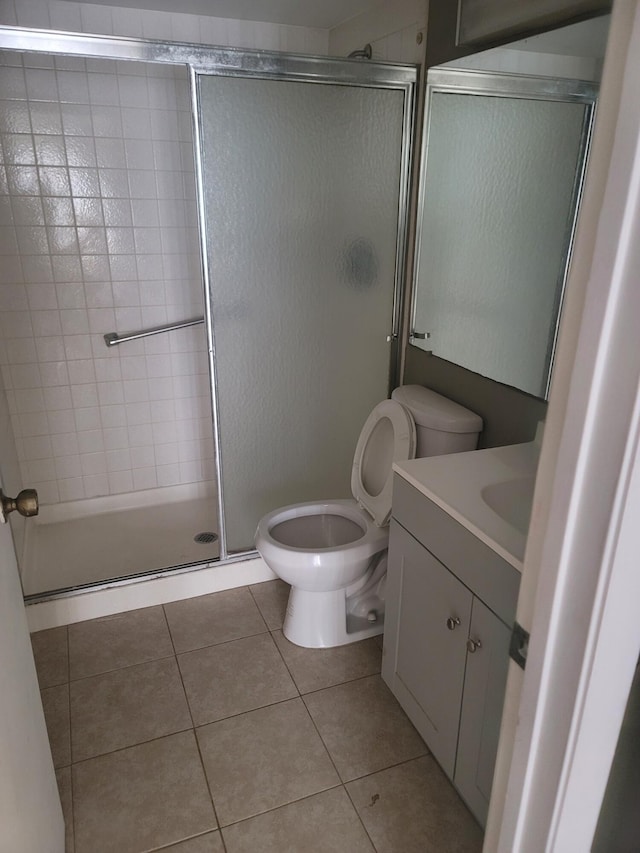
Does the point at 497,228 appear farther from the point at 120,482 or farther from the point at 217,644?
the point at 120,482

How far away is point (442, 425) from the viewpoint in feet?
6.78

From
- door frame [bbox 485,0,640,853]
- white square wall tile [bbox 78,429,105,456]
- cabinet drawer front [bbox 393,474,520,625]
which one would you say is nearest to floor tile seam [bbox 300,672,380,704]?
cabinet drawer front [bbox 393,474,520,625]

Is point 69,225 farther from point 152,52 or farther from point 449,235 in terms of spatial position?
point 449,235

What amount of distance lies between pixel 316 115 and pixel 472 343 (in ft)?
3.16

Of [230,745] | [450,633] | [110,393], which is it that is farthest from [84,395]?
[450,633]

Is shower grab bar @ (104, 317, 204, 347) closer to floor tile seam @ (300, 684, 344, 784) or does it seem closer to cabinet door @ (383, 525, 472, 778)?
cabinet door @ (383, 525, 472, 778)

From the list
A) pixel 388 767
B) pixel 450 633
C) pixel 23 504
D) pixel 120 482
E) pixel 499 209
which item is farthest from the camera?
pixel 120 482

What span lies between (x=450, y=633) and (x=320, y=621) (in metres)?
0.76

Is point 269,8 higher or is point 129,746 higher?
point 269,8

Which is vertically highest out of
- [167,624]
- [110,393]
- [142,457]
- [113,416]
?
[110,393]

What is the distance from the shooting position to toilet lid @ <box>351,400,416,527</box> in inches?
84.0

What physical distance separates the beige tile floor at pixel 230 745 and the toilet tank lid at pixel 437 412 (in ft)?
2.83

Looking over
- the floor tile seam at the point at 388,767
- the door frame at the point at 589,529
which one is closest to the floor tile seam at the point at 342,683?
the floor tile seam at the point at 388,767

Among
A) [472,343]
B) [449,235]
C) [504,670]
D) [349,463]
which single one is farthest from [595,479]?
[349,463]
